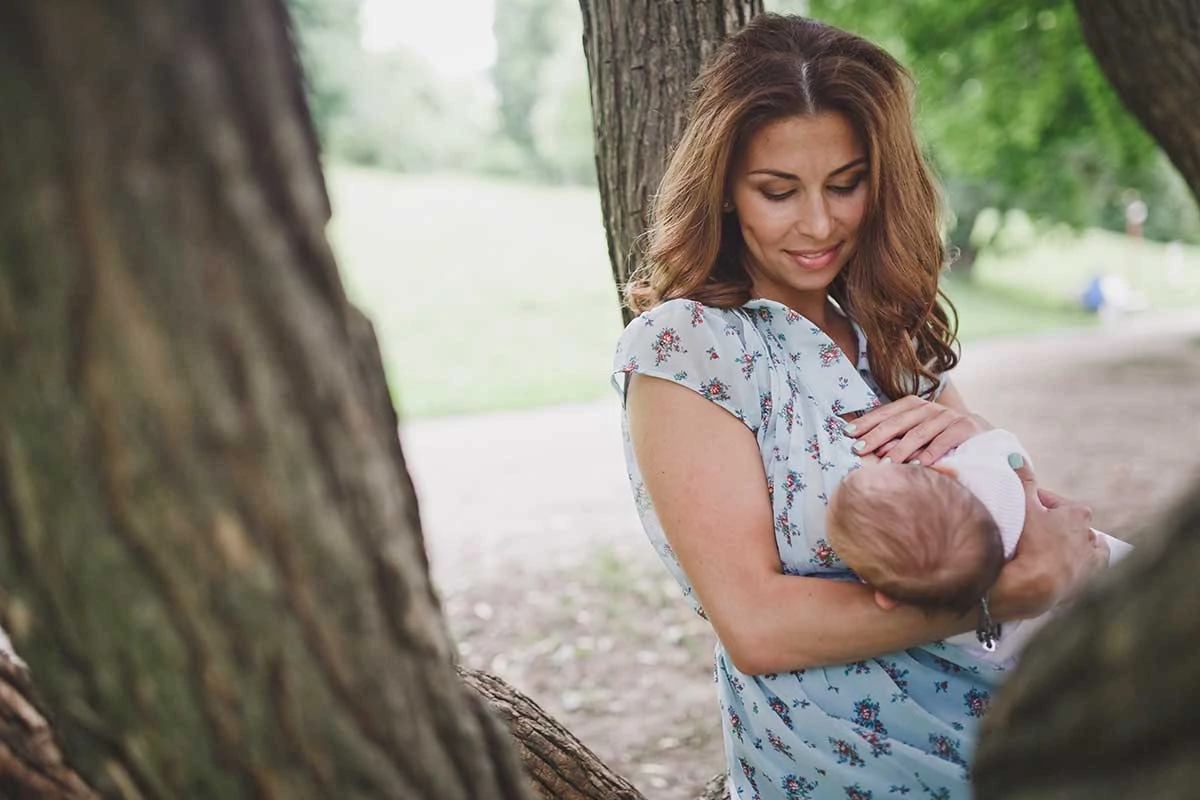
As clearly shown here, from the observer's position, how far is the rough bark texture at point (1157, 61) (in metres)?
3.03

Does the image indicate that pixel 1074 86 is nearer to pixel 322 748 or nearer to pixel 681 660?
pixel 681 660

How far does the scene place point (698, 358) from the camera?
198cm

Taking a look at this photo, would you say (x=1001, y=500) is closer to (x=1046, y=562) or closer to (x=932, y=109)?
(x=1046, y=562)

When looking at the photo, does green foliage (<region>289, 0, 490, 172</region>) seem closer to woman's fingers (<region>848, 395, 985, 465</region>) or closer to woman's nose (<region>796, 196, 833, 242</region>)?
woman's nose (<region>796, 196, 833, 242</region>)

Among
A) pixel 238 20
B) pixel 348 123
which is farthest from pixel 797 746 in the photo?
pixel 348 123

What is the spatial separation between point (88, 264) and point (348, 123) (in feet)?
109

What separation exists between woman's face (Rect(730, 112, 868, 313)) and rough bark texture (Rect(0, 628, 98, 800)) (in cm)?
151

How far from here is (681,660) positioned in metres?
5.35

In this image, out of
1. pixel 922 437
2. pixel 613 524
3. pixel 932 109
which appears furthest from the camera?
pixel 932 109

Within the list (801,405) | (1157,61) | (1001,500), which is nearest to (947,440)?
(1001,500)

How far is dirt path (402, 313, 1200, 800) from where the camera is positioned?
487 centimetres

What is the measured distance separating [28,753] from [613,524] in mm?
6463

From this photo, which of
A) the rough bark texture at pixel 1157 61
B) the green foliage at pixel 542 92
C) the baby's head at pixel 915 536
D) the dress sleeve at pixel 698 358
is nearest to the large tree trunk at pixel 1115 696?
the baby's head at pixel 915 536

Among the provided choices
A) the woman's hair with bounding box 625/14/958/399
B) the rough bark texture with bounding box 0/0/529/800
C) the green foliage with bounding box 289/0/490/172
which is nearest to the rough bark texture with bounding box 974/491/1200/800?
the rough bark texture with bounding box 0/0/529/800
